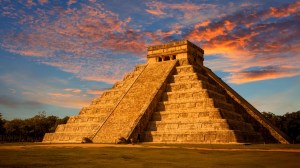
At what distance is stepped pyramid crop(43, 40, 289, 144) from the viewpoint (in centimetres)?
2905

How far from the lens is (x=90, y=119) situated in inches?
1441

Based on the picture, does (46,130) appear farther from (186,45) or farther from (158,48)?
(186,45)

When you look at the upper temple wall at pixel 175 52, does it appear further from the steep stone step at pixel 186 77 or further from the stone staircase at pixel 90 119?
the steep stone step at pixel 186 77

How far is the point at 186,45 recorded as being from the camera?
41.9 metres

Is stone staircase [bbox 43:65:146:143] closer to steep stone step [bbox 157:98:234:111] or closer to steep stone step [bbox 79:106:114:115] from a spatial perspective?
steep stone step [bbox 79:106:114:115]

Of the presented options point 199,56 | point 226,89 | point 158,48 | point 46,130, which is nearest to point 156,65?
point 158,48

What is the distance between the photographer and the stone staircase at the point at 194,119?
2781cm

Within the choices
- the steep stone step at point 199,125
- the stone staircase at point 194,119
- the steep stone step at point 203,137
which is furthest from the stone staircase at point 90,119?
the steep stone step at point 203,137

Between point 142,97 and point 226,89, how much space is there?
422 inches

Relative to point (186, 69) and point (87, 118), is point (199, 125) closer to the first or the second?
point (186, 69)

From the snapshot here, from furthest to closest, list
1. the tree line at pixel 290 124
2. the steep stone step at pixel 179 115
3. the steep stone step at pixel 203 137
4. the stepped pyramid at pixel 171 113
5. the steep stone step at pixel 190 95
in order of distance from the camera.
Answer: the tree line at pixel 290 124 < the steep stone step at pixel 190 95 < the steep stone step at pixel 179 115 < the stepped pyramid at pixel 171 113 < the steep stone step at pixel 203 137

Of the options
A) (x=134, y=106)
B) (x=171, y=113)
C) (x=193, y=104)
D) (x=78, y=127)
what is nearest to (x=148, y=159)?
(x=193, y=104)

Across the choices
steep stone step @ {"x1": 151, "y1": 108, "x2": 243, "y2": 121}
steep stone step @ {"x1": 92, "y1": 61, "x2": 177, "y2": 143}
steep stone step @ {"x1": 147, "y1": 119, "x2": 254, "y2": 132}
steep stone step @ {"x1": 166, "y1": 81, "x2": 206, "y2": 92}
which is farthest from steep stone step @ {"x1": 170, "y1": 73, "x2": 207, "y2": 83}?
steep stone step @ {"x1": 147, "y1": 119, "x2": 254, "y2": 132}

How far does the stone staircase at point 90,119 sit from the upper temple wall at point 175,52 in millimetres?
3983
